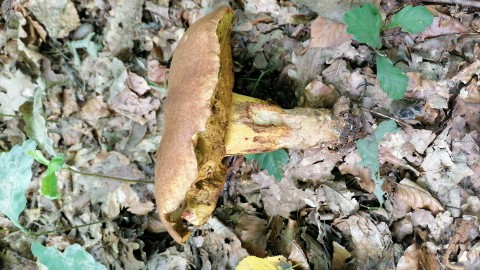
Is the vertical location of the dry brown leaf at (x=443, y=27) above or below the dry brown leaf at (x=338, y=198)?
above

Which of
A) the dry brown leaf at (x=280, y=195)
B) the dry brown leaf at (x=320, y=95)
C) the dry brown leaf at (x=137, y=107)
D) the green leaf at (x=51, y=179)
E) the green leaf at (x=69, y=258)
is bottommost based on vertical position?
the dry brown leaf at (x=280, y=195)

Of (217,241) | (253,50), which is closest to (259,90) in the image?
(253,50)

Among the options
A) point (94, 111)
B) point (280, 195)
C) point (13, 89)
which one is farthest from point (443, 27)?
point (13, 89)

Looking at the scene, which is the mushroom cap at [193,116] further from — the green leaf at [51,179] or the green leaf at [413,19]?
the green leaf at [413,19]

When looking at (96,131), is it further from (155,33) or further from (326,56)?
(326,56)

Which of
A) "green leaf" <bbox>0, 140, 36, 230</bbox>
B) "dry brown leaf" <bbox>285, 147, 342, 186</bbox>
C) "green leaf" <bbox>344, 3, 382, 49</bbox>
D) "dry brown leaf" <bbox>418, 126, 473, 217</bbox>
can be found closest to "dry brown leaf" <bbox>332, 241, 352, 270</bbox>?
"dry brown leaf" <bbox>285, 147, 342, 186</bbox>

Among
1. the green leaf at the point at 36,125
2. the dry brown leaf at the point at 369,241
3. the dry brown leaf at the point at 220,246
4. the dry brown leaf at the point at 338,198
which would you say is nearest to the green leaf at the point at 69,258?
the green leaf at the point at 36,125
